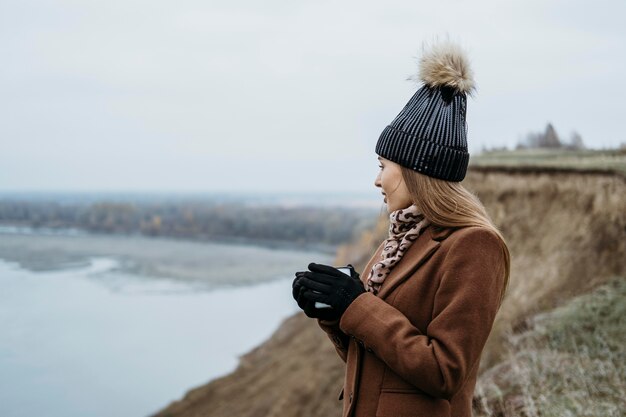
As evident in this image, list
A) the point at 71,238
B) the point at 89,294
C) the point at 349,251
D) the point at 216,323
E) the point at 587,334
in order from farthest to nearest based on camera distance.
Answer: the point at 349,251 < the point at 71,238 < the point at 216,323 < the point at 89,294 < the point at 587,334

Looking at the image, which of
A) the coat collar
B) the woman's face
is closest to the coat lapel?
the coat collar

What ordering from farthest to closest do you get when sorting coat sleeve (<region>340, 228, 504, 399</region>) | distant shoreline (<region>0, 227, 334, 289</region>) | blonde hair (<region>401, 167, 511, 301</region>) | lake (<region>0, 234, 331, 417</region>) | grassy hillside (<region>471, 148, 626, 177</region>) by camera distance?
distant shoreline (<region>0, 227, 334, 289</region>)
grassy hillside (<region>471, 148, 626, 177</region>)
lake (<region>0, 234, 331, 417</region>)
blonde hair (<region>401, 167, 511, 301</region>)
coat sleeve (<region>340, 228, 504, 399</region>)

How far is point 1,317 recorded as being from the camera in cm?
1039

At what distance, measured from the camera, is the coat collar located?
169 centimetres

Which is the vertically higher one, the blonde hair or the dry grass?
the blonde hair

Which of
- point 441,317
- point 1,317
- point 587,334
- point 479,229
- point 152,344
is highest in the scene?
point 479,229

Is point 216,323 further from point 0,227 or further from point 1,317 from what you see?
point 1,317

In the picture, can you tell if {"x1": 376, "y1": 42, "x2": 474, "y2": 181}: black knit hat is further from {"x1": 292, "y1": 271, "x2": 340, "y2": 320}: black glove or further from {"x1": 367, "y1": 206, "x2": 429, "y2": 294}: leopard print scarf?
{"x1": 292, "y1": 271, "x2": 340, "y2": 320}: black glove

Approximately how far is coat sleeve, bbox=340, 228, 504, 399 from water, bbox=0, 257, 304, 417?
8.10 meters

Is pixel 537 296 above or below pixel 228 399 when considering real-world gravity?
above

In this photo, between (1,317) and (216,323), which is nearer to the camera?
(1,317)

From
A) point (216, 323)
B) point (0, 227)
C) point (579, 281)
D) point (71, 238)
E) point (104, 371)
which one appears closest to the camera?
point (579, 281)

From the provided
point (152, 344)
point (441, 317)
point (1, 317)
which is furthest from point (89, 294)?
point (441, 317)

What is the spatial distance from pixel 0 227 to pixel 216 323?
28.5 ft
